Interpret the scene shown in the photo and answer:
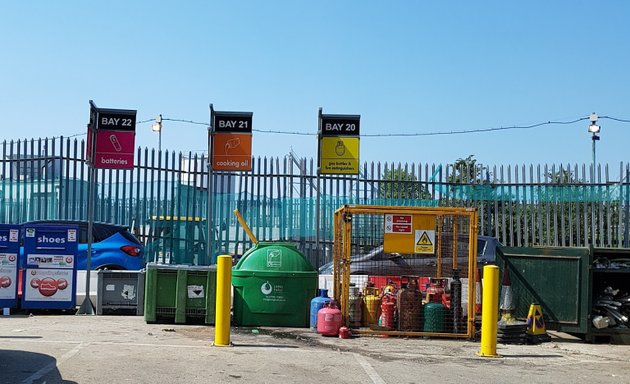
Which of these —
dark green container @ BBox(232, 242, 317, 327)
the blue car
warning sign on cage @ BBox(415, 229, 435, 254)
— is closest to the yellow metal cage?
warning sign on cage @ BBox(415, 229, 435, 254)

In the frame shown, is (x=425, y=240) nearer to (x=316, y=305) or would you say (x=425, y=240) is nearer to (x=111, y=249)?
(x=316, y=305)

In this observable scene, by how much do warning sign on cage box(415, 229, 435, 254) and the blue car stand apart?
24.1 feet

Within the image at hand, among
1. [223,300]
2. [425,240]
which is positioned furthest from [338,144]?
[223,300]

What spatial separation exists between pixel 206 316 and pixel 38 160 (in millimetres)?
7952

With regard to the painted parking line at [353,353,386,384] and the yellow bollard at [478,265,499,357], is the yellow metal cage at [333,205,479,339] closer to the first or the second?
the yellow bollard at [478,265,499,357]

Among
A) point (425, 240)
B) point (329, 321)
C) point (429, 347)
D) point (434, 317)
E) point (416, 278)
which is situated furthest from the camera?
point (416, 278)

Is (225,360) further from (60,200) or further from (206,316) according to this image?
(60,200)

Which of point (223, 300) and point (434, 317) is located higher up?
point (223, 300)

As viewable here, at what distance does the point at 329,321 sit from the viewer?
12406mm

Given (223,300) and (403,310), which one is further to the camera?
(403,310)

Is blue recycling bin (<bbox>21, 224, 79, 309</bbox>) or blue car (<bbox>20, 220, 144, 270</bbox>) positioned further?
blue car (<bbox>20, 220, 144, 270</bbox>)

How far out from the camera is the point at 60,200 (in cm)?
1894

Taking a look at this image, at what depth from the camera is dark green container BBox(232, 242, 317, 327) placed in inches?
523

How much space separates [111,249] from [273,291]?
5445mm
